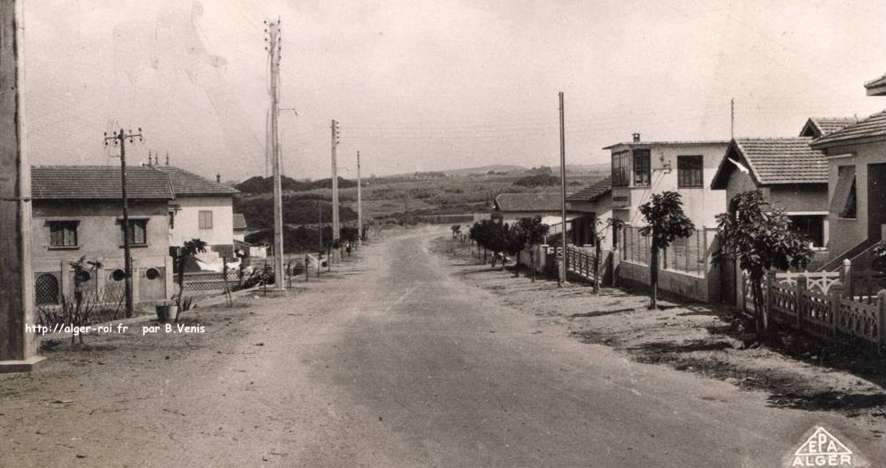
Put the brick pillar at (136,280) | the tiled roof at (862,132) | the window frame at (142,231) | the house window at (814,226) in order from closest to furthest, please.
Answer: the tiled roof at (862,132) < the house window at (814,226) < the brick pillar at (136,280) < the window frame at (142,231)

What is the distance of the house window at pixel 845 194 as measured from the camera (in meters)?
19.4

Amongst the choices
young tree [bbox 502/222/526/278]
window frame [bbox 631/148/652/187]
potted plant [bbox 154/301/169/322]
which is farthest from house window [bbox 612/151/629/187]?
potted plant [bbox 154/301/169/322]

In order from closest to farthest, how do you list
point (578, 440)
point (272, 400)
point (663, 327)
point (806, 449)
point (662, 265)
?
point (806, 449) → point (578, 440) → point (272, 400) → point (663, 327) → point (662, 265)

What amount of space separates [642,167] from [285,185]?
399ft

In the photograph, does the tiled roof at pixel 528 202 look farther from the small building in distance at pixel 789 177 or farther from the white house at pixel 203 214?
the small building in distance at pixel 789 177

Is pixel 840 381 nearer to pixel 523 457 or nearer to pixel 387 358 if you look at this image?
pixel 523 457

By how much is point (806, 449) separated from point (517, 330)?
10.3 m

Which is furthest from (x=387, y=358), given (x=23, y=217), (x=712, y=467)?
(x=712, y=467)

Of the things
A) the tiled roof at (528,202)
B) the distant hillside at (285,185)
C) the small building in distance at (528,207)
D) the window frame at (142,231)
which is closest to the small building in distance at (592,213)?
the small building in distance at (528,207)

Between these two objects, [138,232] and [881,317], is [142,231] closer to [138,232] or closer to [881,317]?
[138,232]

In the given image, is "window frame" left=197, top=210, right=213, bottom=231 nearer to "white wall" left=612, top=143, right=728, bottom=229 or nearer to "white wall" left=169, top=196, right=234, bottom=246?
"white wall" left=169, top=196, right=234, bottom=246

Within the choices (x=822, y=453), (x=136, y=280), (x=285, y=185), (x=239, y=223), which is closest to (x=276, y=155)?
(x=136, y=280)

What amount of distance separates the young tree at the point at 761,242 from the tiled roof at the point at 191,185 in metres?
49.0

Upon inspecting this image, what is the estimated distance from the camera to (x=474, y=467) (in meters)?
7.04
